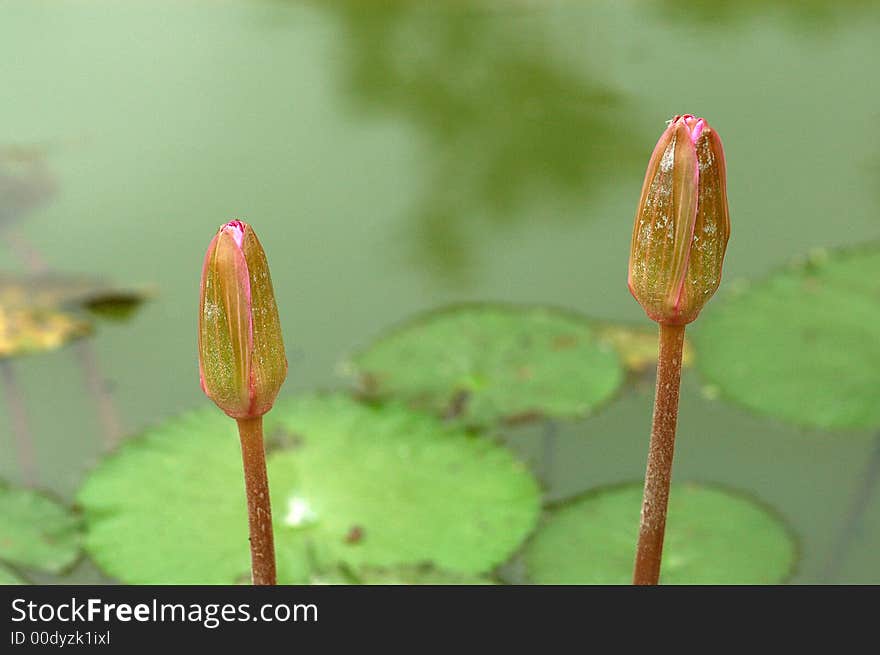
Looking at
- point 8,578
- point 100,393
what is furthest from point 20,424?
point 8,578

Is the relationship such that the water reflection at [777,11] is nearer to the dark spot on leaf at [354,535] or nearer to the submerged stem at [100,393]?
the submerged stem at [100,393]

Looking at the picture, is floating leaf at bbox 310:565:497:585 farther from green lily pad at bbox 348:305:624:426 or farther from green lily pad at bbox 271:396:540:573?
green lily pad at bbox 348:305:624:426

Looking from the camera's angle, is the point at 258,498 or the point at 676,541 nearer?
the point at 258,498

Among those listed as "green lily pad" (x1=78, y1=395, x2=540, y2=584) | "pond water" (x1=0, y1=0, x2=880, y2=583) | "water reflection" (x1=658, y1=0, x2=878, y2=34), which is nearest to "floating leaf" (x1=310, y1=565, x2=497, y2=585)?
"green lily pad" (x1=78, y1=395, x2=540, y2=584)

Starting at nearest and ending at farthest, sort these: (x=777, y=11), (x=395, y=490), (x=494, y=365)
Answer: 1. (x=395, y=490)
2. (x=494, y=365)
3. (x=777, y=11)

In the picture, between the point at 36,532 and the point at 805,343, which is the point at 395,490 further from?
the point at 805,343

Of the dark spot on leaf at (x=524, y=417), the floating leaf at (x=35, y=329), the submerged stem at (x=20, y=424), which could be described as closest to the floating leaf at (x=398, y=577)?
the dark spot on leaf at (x=524, y=417)
